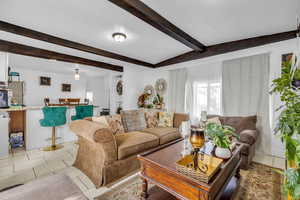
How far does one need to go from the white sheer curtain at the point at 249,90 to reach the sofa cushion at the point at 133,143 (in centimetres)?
219

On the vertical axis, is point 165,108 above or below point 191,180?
above

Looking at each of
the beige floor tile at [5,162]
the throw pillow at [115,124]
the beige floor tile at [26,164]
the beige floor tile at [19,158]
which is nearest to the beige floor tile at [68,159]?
the beige floor tile at [26,164]

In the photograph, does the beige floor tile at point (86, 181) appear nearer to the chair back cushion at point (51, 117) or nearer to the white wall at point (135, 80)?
the chair back cushion at point (51, 117)

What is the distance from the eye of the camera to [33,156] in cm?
265

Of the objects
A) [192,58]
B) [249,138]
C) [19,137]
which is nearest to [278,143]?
[249,138]

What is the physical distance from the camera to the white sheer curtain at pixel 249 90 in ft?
9.48

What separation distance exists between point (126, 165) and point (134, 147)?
0.28 meters

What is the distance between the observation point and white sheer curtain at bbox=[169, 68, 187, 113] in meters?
4.25

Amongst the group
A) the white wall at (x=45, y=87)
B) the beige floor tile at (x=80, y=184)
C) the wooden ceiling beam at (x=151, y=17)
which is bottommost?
the beige floor tile at (x=80, y=184)

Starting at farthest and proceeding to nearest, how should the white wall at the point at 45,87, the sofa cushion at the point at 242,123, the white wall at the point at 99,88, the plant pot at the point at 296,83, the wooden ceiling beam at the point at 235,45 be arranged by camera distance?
the white wall at the point at 99,88 < the white wall at the point at 45,87 < the sofa cushion at the point at 242,123 < the wooden ceiling beam at the point at 235,45 < the plant pot at the point at 296,83

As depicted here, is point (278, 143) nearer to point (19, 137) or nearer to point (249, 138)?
point (249, 138)

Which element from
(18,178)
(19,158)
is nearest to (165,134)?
(18,178)

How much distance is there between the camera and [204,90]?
3955 millimetres

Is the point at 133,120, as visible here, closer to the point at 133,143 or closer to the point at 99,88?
the point at 133,143
